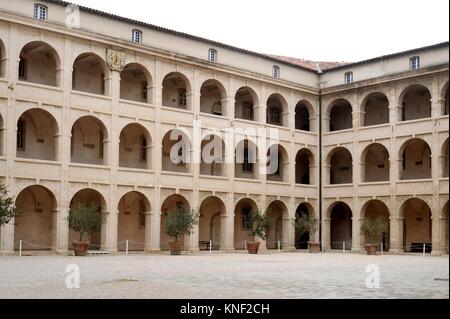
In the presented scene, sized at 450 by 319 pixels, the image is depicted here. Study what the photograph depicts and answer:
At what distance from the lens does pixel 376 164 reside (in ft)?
143

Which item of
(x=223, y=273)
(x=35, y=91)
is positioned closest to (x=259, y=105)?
(x=35, y=91)

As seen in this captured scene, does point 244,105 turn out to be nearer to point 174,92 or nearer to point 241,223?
point 174,92

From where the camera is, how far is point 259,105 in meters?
40.7

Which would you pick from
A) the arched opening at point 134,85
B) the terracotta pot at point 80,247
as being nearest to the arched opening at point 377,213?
the arched opening at point 134,85

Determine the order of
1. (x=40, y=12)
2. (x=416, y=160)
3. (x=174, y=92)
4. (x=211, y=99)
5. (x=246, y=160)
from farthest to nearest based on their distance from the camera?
(x=246, y=160)
(x=211, y=99)
(x=416, y=160)
(x=174, y=92)
(x=40, y=12)

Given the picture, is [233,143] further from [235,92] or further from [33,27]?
[33,27]

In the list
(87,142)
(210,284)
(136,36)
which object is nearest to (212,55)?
(136,36)

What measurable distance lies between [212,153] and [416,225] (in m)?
13.7

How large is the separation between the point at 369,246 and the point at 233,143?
9680 millimetres

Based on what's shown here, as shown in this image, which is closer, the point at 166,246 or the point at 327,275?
the point at 327,275

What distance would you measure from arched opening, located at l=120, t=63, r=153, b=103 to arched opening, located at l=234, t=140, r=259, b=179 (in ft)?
21.9

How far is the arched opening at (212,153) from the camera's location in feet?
128
